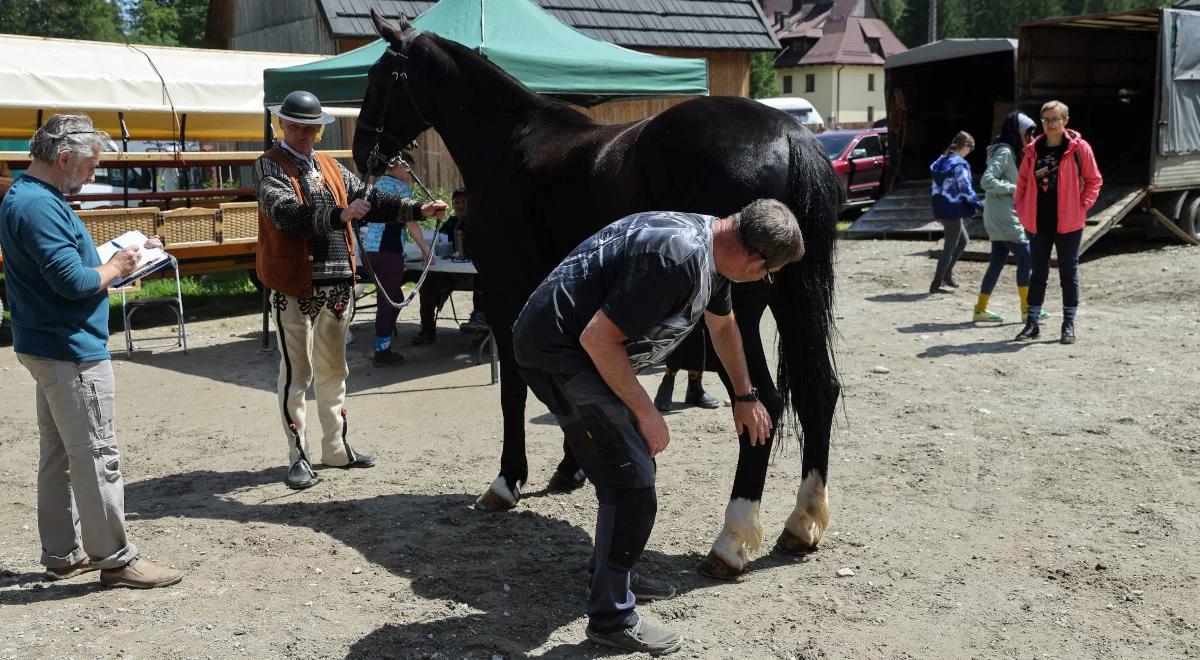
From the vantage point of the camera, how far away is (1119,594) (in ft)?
12.7

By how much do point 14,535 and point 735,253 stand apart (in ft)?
12.1

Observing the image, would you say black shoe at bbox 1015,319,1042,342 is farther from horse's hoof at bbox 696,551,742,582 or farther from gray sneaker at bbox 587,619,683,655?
gray sneaker at bbox 587,619,683,655

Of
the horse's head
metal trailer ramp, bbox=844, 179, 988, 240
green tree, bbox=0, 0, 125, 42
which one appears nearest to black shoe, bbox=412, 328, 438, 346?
the horse's head

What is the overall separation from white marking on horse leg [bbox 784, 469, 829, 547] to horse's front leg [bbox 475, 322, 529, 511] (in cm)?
137

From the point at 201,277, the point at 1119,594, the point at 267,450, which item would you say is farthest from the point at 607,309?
the point at 201,277

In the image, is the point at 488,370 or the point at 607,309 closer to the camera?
the point at 607,309

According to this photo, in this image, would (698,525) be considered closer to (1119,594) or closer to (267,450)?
(1119,594)

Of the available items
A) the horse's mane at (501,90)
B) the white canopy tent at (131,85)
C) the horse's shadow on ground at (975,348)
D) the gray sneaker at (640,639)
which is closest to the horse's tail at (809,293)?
the gray sneaker at (640,639)

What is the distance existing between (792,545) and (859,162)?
1647 cm

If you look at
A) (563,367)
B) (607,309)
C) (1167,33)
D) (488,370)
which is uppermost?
(1167,33)

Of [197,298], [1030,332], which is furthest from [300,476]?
[197,298]

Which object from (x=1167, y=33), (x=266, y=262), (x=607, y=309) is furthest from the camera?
(x=1167, y=33)

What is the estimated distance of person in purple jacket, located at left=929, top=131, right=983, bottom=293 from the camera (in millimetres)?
10570

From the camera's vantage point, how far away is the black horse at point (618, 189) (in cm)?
414
